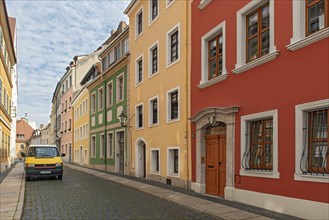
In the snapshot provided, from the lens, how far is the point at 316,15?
916 centimetres

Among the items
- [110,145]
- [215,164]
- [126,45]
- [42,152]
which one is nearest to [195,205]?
[215,164]

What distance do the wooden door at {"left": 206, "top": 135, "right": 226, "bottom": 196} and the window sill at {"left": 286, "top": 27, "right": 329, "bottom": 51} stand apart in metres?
4.48

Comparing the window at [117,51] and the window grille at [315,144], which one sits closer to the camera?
the window grille at [315,144]

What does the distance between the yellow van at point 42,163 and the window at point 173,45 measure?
28.8ft

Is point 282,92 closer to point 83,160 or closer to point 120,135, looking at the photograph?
point 120,135

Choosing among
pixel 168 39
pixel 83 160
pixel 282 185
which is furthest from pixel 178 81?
pixel 83 160

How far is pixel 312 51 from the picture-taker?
9023 millimetres

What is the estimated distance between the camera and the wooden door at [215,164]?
1317cm

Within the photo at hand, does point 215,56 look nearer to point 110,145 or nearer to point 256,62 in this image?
point 256,62

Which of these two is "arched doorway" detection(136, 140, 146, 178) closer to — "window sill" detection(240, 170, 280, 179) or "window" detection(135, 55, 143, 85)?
"window" detection(135, 55, 143, 85)

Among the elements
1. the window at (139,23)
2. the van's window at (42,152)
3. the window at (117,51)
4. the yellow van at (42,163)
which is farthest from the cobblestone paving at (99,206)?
the window at (117,51)

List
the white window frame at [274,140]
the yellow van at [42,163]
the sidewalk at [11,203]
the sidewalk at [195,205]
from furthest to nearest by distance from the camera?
the yellow van at [42,163]
the white window frame at [274,140]
the sidewalk at [11,203]
the sidewalk at [195,205]

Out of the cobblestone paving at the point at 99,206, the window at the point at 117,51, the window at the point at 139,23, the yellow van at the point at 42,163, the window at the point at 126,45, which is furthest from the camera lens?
the window at the point at 117,51

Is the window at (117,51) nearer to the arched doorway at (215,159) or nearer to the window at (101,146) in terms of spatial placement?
the window at (101,146)
